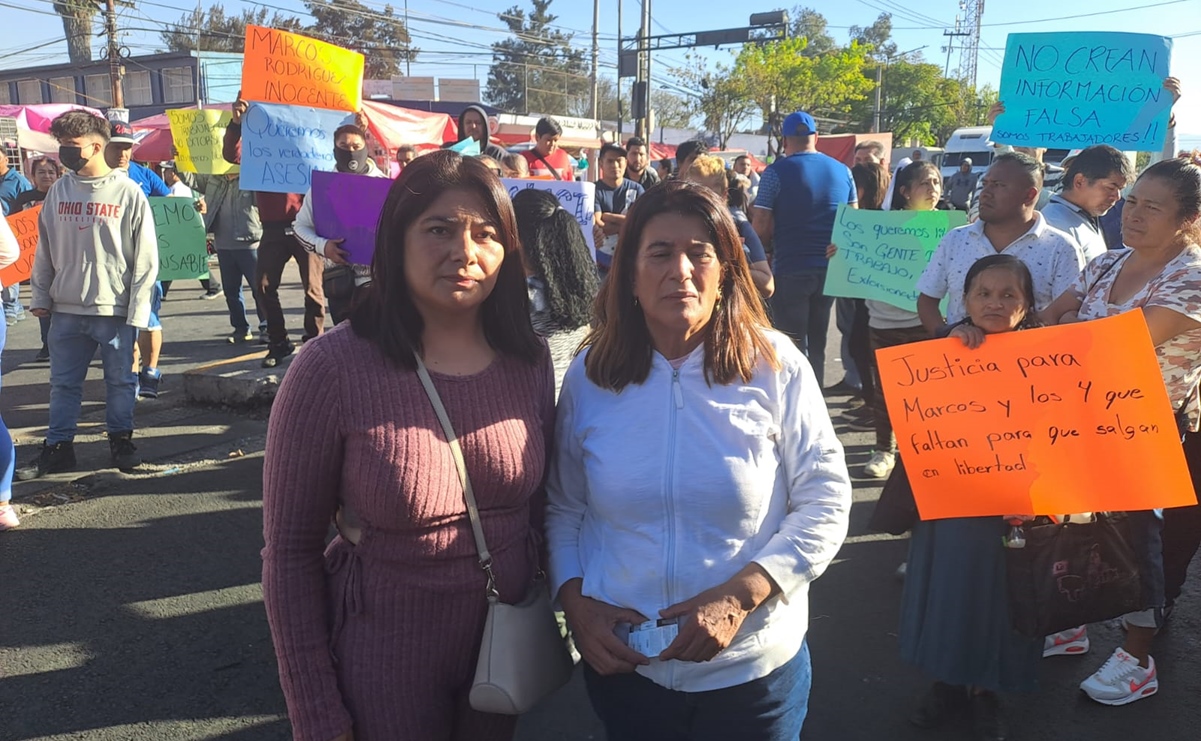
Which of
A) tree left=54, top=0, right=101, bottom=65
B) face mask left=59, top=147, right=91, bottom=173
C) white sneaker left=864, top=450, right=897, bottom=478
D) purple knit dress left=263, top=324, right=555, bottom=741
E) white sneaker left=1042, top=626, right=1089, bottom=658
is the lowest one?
white sneaker left=1042, top=626, right=1089, bottom=658

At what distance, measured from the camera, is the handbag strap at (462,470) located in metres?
1.55

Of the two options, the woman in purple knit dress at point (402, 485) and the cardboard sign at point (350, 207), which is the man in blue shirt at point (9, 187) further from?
the woman in purple knit dress at point (402, 485)

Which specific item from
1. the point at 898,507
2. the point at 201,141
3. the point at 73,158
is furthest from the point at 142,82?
the point at 898,507

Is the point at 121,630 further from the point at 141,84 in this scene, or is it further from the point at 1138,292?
the point at 141,84

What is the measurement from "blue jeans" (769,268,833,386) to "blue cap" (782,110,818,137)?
3.29 feet

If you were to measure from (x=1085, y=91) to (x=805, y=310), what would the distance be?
210cm

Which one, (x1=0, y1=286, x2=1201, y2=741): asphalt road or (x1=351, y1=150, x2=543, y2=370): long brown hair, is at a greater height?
(x1=351, y1=150, x2=543, y2=370): long brown hair

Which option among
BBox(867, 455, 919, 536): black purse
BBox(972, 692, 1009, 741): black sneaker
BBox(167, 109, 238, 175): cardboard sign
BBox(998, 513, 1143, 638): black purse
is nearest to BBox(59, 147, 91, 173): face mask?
BBox(167, 109, 238, 175): cardboard sign

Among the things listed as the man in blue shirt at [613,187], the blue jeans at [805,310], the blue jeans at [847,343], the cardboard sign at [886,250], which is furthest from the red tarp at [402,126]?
the cardboard sign at [886,250]

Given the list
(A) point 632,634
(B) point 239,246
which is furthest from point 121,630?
(B) point 239,246

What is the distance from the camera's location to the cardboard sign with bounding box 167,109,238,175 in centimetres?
814

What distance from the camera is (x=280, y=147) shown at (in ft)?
19.7

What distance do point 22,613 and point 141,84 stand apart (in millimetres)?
48177

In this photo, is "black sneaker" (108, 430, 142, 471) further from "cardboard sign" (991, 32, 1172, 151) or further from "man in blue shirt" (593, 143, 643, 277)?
"cardboard sign" (991, 32, 1172, 151)
